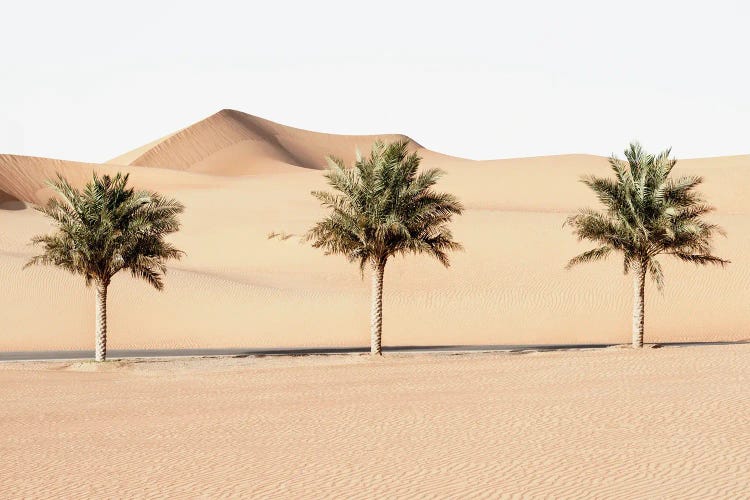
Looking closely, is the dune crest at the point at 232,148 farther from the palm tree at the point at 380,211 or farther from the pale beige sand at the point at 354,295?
the palm tree at the point at 380,211

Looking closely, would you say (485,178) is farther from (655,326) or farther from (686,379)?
(686,379)

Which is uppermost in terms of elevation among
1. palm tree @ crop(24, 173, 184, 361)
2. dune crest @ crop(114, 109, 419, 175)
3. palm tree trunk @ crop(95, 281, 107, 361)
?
dune crest @ crop(114, 109, 419, 175)

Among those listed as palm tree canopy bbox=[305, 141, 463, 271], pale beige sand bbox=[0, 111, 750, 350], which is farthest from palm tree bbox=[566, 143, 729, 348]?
pale beige sand bbox=[0, 111, 750, 350]

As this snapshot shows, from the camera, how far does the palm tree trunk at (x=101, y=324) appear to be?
95.2 feet

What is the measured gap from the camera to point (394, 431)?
1541 cm

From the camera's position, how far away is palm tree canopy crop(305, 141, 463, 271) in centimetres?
2964

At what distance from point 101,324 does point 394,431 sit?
1653cm

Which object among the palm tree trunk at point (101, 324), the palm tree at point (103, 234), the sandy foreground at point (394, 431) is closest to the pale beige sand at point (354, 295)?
the palm tree trunk at point (101, 324)

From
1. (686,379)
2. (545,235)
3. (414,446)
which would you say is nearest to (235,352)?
(686,379)

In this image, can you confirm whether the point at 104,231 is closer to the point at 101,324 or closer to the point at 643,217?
the point at 101,324

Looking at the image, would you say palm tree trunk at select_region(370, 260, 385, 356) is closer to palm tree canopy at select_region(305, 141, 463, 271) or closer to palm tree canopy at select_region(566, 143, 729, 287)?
palm tree canopy at select_region(305, 141, 463, 271)

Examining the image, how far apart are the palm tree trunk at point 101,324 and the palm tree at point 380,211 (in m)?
6.79

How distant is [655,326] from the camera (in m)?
41.3

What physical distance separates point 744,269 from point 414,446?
126 ft
